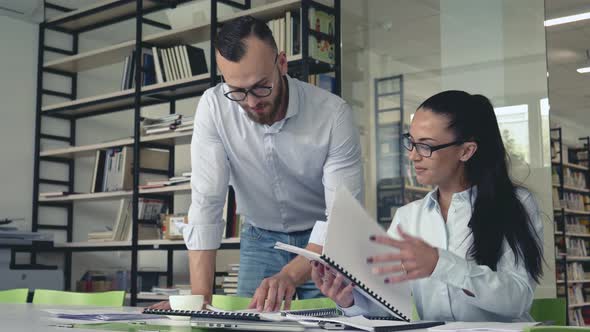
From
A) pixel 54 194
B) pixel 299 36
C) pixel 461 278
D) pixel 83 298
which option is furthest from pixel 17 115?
pixel 461 278

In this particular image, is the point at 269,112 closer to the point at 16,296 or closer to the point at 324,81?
the point at 16,296

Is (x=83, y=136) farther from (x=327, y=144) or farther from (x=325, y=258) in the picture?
(x=325, y=258)

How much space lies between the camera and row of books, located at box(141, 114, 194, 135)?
4621mm

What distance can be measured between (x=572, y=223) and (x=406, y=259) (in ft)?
11.6

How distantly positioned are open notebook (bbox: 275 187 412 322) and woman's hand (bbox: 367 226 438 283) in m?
0.02

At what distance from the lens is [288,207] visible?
7.57ft

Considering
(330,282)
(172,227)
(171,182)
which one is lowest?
(330,282)

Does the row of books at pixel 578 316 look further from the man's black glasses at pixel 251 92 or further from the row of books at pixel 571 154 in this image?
the man's black glasses at pixel 251 92

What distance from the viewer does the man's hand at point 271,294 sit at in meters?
Answer: 1.58

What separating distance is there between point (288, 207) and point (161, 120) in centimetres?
265

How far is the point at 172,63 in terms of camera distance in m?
4.80

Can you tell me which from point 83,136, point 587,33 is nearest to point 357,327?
point 587,33

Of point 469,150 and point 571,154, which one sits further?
point 571,154

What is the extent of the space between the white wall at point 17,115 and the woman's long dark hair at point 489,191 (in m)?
4.20
